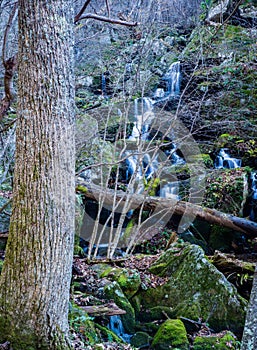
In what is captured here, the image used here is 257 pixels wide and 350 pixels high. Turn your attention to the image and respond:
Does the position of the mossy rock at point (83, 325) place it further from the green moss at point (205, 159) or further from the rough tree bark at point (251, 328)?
the green moss at point (205, 159)

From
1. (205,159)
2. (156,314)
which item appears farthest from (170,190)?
(156,314)

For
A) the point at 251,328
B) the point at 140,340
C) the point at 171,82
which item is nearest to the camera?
the point at 251,328

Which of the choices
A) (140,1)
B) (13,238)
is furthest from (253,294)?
(140,1)

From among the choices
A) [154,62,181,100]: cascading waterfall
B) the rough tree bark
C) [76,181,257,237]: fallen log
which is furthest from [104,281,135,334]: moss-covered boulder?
[154,62,181,100]: cascading waterfall

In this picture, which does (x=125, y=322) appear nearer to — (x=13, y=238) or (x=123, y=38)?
(x=13, y=238)

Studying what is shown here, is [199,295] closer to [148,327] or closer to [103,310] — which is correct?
[148,327]

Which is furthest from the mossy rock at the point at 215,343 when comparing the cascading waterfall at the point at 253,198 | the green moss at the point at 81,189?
the cascading waterfall at the point at 253,198

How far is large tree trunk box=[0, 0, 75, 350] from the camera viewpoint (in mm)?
2457

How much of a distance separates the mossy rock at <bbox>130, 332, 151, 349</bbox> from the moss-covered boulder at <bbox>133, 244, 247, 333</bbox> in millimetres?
630

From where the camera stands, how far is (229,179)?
9109mm

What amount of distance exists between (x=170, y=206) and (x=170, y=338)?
4.13m

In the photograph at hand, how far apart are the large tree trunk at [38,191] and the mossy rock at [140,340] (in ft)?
7.21

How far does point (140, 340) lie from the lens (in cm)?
448

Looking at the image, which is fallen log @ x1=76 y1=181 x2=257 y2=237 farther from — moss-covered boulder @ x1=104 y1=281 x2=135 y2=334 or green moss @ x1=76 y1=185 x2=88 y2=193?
moss-covered boulder @ x1=104 y1=281 x2=135 y2=334
